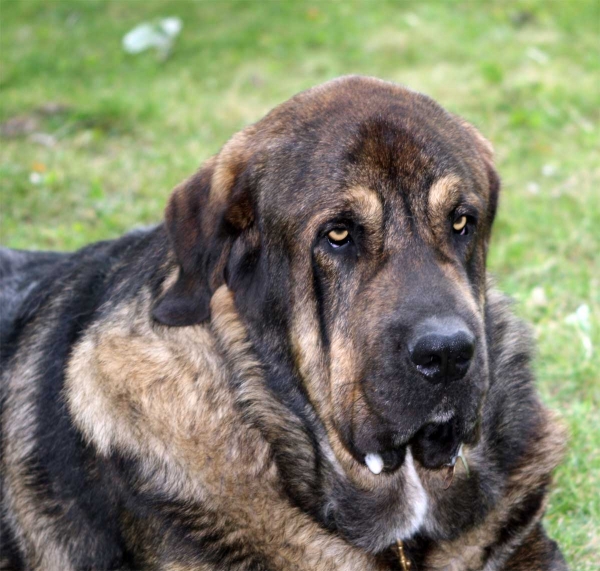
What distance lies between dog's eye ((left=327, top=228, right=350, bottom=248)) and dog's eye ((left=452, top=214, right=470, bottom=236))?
416 millimetres

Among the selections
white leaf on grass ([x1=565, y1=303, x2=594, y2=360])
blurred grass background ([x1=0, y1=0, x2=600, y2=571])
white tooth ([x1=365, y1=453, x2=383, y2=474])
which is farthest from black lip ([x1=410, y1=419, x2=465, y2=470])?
white leaf on grass ([x1=565, y1=303, x2=594, y2=360])

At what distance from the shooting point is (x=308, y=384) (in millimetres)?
3549

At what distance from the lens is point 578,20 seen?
11.9 metres

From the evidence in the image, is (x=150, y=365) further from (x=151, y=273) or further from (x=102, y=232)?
(x=102, y=232)

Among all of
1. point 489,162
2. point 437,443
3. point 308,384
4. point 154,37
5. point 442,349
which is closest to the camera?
point 442,349

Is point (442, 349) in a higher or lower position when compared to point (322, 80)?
higher

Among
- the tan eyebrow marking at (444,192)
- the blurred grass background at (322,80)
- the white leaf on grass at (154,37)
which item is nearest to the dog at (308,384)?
the tan eyebrow marking at (444,192)

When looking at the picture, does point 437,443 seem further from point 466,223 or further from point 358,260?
point 466,223

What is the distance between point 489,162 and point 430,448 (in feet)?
4.04

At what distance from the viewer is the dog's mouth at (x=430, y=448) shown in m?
3.30

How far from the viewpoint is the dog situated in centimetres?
338

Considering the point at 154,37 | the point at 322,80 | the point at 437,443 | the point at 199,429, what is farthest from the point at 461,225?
the point at 154,37

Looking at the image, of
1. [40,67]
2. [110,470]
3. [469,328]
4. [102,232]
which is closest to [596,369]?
[469,328]

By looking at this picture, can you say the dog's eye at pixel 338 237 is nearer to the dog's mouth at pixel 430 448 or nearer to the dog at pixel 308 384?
the dog at pixel 308 384
